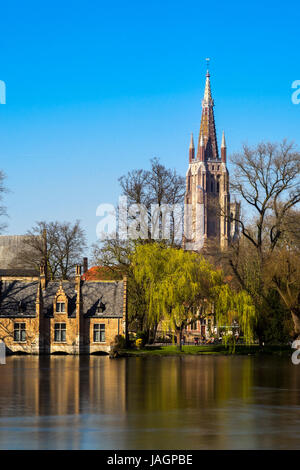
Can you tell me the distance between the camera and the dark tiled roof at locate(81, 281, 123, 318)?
2208 inches

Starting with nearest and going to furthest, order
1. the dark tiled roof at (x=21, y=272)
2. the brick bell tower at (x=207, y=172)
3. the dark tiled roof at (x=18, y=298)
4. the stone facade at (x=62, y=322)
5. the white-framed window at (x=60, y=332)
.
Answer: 1. the stone facade at (x=62, y=322)
2. the white-framed window at (x=60, y=332)
3. the dark tiled roof at (x=18, y=298)
4. the dark tiled roof at (x=21, y=272)
5. the brick bell tower at (x=207, y=172)

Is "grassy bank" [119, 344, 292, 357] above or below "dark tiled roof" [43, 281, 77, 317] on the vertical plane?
below

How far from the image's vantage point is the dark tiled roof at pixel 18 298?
5606 centimetres

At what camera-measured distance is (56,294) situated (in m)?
56.1

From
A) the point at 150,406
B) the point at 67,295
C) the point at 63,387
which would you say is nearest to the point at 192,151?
the point at 67,295

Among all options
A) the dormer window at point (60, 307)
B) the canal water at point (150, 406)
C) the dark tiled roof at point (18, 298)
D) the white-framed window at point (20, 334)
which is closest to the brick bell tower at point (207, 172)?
the dark tiled roof at point (18, 298)

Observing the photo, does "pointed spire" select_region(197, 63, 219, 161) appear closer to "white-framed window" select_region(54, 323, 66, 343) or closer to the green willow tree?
the green willow tree

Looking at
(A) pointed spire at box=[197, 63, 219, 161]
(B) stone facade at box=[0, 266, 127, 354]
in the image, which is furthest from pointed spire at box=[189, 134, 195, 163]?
(B) stone facade at box=[0, 266, 127, 354]

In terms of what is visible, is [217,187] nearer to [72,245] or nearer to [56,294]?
[72,245]

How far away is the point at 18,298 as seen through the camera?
57.2 m

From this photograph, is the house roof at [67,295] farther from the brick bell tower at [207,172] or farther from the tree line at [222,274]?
the brick bell tower at [207,172]

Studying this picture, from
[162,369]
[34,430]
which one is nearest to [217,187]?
[162,369]

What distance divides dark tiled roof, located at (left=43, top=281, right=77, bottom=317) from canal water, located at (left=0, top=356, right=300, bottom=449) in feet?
40.5
